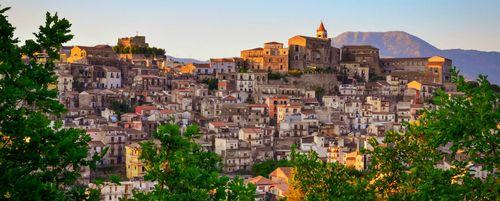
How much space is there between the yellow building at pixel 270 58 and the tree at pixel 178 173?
66768 millimetres

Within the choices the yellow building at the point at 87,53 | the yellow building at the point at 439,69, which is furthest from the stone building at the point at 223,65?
the yellow building at the point at 439,69

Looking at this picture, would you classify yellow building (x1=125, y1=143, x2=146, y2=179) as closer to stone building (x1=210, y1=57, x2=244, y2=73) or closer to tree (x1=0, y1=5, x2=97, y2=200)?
stone building (x1=210, y1=57, x2=244, y2=73)

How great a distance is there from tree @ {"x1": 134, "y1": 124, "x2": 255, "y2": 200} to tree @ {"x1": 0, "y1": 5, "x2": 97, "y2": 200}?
1.37 meters

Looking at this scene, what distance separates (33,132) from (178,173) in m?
2.60

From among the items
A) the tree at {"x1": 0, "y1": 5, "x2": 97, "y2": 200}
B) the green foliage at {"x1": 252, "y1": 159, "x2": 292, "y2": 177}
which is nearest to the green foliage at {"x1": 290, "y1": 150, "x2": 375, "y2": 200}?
the tree at {"x1": 0, "y1": 5, "x2": 97, "y2": 200}

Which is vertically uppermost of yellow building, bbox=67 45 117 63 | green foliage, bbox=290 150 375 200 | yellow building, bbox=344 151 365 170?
yellow building, bbox=67 45 117 63

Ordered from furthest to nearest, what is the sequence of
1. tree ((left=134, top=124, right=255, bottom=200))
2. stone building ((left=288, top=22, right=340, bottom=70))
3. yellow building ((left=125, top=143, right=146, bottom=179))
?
1. stone building ((left=288, top=22, right=340, bottom=70))
2. yellow building ((left=125, top=143, right=146, bottom=179))
3. tree ((left=134, top=124, right=255, bottom=200))

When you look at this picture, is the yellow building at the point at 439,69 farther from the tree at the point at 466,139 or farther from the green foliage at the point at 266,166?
the tree at the point at 466,139

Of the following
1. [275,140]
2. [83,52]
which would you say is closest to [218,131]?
[275,140]

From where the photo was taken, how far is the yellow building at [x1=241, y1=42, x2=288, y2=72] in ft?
260

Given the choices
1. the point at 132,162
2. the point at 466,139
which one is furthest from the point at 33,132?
the point at 132,162

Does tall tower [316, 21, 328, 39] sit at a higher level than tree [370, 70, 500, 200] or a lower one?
higher

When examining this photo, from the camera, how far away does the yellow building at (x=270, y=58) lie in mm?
79188

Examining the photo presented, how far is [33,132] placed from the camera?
9.66 m
